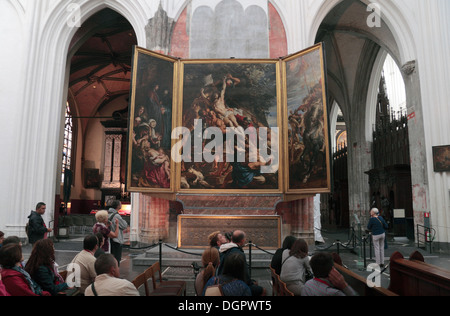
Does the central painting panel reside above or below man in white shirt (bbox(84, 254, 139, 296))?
above

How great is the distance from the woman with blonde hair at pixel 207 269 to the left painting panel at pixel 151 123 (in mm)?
5794

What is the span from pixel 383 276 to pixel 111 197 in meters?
22.1

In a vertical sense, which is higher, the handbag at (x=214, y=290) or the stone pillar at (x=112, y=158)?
the stone pillar at (x=112, y=158)

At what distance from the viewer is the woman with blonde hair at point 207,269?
3.74 metres

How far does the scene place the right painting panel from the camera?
9.27 meters

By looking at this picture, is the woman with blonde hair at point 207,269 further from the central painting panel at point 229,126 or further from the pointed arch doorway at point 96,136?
the pointed arch doorway at point 96,136

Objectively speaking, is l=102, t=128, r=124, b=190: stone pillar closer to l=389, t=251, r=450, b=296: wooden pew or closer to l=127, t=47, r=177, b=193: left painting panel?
l=127, t=47, r=177, b=193: left painting panel

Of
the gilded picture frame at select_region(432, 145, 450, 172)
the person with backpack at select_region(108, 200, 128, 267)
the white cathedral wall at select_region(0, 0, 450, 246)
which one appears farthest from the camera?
the white cathedral wall at select_region(0, 0, 450, 246)

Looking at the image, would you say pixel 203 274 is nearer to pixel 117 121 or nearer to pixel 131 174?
pixel 131 174

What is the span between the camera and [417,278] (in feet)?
12.9

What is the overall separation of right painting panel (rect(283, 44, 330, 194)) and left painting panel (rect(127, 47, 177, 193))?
3572 millimetres

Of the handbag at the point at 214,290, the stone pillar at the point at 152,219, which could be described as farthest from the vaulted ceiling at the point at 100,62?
the handbag at the point at 214,290

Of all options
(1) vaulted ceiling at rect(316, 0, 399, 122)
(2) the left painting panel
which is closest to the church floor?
(2) the left painting panel

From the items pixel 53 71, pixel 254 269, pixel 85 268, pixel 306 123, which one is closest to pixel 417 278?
pixel 85 268
